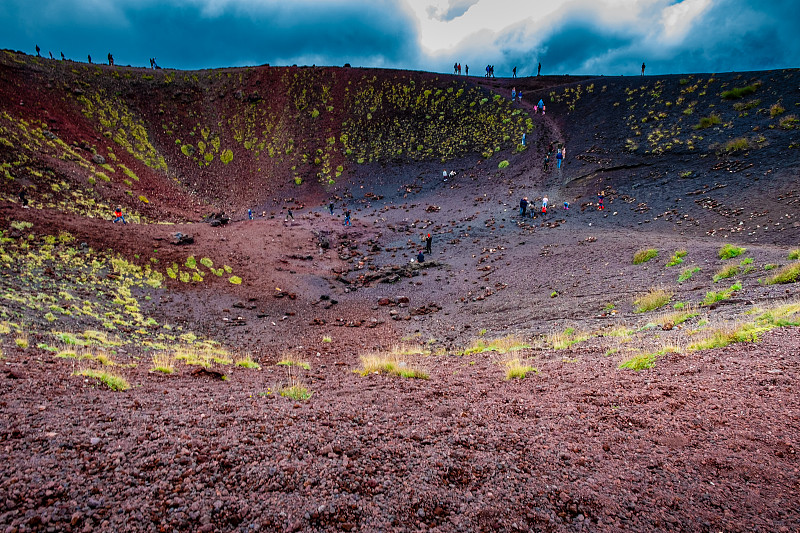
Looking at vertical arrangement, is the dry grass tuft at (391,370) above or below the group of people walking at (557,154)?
below

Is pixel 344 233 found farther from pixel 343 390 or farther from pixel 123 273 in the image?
pixel 343 390

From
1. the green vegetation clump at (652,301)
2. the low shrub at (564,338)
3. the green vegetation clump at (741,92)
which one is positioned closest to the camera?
the low shrub at (564,338)

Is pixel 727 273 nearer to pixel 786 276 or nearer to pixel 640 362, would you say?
pixel 786 276

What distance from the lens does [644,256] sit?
51.6ft

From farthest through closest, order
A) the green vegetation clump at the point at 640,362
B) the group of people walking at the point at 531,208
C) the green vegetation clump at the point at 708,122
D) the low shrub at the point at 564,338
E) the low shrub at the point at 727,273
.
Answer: the green vegetation clump at the point at 708,122 → the group of people walking at the point at 531,208 → the low shrub at the point at 727,273 → the low shrub at the point at 564,338 → the green vegetation clump at the point at 640,362

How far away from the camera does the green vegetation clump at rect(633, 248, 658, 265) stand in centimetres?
1564

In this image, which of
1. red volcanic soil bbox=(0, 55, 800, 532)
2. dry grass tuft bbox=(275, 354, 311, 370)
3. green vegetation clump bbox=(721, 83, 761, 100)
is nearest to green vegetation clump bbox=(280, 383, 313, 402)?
red volcanic soil bbox=(0, 55, 800, 532)

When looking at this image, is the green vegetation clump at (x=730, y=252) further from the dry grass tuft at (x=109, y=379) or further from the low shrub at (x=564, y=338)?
the dry grass tuft at (x=109, y=379)

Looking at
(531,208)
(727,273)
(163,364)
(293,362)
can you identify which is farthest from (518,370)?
(531,208)

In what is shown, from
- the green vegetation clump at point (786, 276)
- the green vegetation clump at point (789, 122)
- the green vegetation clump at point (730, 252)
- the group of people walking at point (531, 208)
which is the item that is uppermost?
the green vegetation clump at point (789, 122)

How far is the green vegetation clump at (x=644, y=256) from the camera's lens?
15.6 metres

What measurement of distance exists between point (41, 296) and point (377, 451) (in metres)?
13.2

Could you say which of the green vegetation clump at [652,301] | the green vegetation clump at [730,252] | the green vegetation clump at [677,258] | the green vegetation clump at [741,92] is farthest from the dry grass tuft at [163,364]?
the green vegetation clump at [741,92]

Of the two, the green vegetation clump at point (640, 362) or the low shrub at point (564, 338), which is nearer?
the green vegetation clump at point (640, 362)
